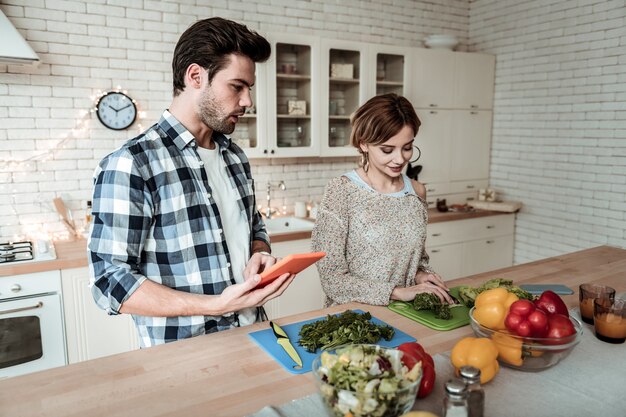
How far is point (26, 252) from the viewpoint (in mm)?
2990

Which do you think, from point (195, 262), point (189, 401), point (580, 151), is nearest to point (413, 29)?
point (580, 151)

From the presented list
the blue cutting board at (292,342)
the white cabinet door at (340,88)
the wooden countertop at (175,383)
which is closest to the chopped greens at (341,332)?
the blue cutting board at (292,342)

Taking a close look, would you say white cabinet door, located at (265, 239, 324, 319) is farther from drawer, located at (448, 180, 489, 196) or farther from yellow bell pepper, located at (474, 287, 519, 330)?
yellow bell pepper, located at (474, 287, 519, 330)

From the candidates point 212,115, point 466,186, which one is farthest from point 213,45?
point 466,186

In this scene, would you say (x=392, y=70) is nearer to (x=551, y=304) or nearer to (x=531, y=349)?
(x=551, y=304)

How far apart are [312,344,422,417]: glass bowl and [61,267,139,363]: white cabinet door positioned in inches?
92.9

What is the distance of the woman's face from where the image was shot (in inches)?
83.4

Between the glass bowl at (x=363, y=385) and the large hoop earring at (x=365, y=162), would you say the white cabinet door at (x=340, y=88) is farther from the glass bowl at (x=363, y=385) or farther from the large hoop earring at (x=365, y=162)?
the glass bowl at (x=363, y=385)

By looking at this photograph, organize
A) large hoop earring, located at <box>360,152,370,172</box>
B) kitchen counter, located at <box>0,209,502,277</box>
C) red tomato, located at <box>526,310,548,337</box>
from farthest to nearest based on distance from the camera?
kitchen counter, located at <box>0,209,502,277</box> → large hoop earring, located at <box>360,152,370,172</box> → red tomato, located at <box>526,310,548,337</box>

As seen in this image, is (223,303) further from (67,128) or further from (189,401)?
(67,128)

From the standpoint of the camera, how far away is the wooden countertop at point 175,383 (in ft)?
3.84

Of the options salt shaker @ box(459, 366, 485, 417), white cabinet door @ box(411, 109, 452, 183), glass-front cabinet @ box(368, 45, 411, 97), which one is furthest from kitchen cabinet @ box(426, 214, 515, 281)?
salt shaker @ box(459, 366, 485, 417)

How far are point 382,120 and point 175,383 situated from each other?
1.33m

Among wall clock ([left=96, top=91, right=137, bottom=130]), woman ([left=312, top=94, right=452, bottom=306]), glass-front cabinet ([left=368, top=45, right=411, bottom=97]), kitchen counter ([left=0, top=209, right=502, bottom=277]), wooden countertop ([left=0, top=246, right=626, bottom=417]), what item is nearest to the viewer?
wooden countertop ([left=0, top=246, right=626, bottom=417])
